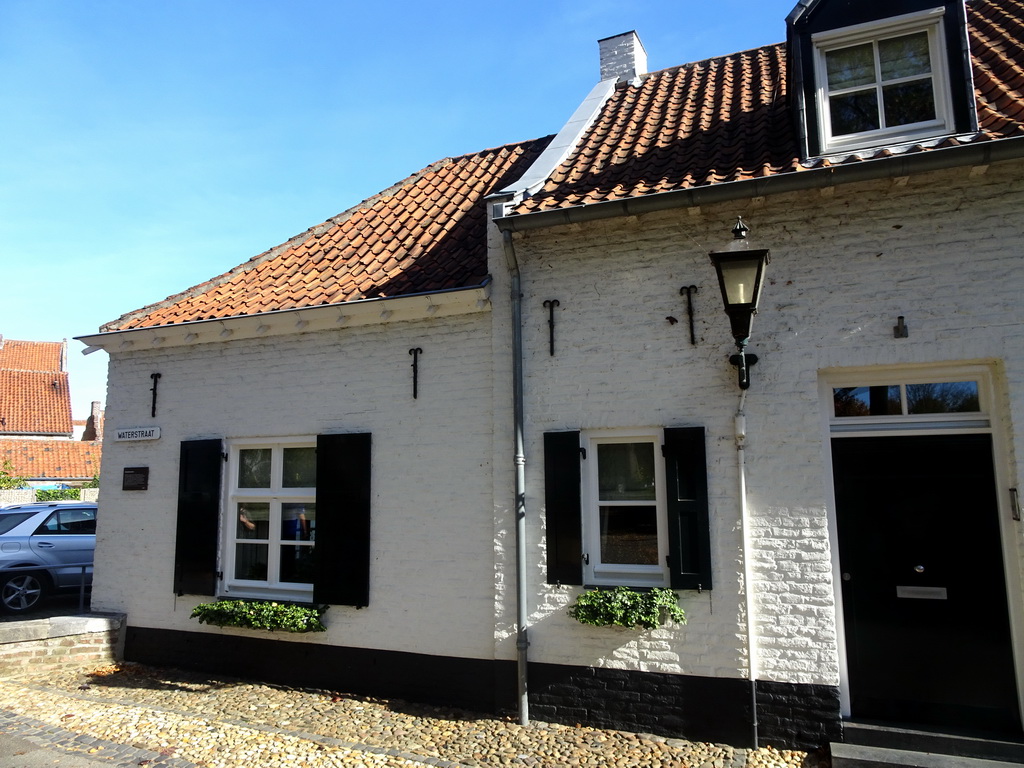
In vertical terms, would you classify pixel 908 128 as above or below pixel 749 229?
above

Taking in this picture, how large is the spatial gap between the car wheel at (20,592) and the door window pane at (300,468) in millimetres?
5433

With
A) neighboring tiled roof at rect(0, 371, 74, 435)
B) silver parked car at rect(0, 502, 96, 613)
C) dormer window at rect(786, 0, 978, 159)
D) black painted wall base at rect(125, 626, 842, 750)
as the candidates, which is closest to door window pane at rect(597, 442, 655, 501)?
black painted wall base at rect(125, 626, 842, 750)

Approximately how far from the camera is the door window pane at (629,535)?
18.8ft

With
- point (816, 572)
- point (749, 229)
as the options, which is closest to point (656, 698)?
point (816, 572)

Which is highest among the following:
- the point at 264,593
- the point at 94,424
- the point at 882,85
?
the point at 94,424

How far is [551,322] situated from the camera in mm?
6164

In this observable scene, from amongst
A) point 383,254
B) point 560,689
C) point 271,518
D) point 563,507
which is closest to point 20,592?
point 271,518

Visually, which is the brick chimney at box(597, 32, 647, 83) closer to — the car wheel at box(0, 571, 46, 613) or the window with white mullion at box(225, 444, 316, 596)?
the window with white mullion at box(225, 444, 316, 596)

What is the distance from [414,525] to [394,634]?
1.02 meters

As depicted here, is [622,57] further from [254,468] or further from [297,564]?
[297,564]

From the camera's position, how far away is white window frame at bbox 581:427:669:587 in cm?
566

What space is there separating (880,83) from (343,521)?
20.3 feet

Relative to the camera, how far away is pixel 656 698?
5.46 metres

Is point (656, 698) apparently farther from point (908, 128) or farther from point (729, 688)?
point (908, 128)
